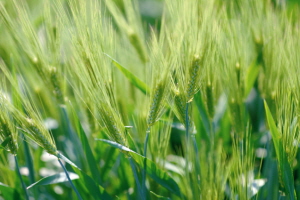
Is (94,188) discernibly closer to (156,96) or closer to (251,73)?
(156,96)

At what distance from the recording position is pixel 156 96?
0.50 metres

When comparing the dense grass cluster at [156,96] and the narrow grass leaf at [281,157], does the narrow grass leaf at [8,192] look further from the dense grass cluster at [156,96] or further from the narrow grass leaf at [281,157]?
the narrow grass leaf at [281,157]

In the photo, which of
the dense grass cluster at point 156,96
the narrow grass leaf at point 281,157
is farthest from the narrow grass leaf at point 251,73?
the narrow grass leaf at point 281,157

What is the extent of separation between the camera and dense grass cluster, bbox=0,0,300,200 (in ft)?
1.67

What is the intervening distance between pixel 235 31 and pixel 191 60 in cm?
17

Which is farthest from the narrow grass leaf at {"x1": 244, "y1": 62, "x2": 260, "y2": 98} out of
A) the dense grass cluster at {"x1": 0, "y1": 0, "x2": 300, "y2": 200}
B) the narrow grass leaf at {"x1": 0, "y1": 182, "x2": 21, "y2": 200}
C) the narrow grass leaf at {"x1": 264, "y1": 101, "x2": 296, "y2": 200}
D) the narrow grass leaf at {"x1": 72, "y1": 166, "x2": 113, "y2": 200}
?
the narrow grass leaf at {"x1": 0, "y1": 182, "x2": 21, "y2": 200}

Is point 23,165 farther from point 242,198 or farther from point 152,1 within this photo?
point 152,1

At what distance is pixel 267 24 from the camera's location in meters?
0.69

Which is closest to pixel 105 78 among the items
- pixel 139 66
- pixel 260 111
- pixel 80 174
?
pixel 80 174

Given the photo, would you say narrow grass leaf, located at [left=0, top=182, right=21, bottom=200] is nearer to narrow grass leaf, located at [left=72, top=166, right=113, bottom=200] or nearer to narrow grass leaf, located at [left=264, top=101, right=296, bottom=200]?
narrow grass leaf, located at [left=72, top=166, right=113, bottom=200]

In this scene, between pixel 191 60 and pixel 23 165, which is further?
pixel 23 165

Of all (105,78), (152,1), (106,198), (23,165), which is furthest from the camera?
(152,1)

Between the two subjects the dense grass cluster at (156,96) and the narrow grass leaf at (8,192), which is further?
the narrow grass leaf at (8,192)

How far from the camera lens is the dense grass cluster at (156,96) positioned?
1.67 ft
